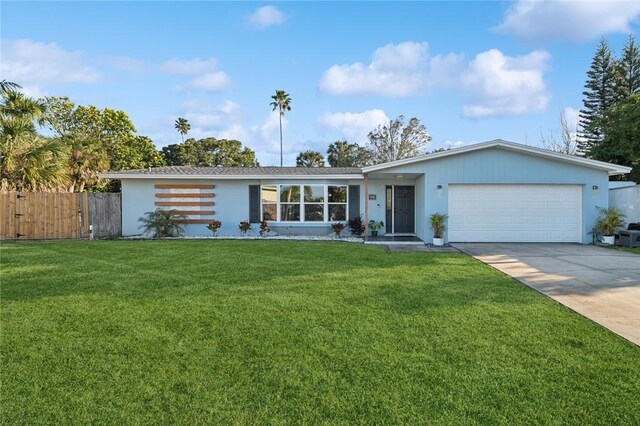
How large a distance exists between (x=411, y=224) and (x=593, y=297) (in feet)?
33.6

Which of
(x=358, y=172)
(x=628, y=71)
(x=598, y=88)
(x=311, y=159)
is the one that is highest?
(x=628, y=71)

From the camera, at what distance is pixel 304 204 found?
1486 centimetres

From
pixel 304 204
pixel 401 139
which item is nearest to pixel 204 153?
pixel 401 139

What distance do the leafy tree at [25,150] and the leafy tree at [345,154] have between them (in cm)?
2764

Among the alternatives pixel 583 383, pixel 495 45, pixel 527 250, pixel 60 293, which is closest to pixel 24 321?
pixel 60 293

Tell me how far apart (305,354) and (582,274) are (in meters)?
6.28

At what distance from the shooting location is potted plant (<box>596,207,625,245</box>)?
11914 millimetres

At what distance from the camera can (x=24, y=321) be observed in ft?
14.6

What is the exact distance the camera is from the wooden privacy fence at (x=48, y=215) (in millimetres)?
13484

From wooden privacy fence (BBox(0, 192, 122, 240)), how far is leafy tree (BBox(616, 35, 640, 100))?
35090mm

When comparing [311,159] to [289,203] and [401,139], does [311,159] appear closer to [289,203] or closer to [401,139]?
[401,139]

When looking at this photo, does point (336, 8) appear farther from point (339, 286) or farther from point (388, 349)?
point (388, 349)

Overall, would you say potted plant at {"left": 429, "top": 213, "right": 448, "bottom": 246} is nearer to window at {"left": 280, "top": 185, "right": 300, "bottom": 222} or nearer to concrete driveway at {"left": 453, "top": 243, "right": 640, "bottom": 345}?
concrete driveway at {"left": 453, "top": 243, "right": 640, "bottom": 345}

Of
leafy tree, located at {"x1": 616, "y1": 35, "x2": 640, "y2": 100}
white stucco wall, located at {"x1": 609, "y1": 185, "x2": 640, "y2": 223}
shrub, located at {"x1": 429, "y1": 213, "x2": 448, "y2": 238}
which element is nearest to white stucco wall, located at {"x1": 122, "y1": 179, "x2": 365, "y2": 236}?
shrub, located at {"x1": 429, "y1": 213, "x2": 448, "y2": 238}
